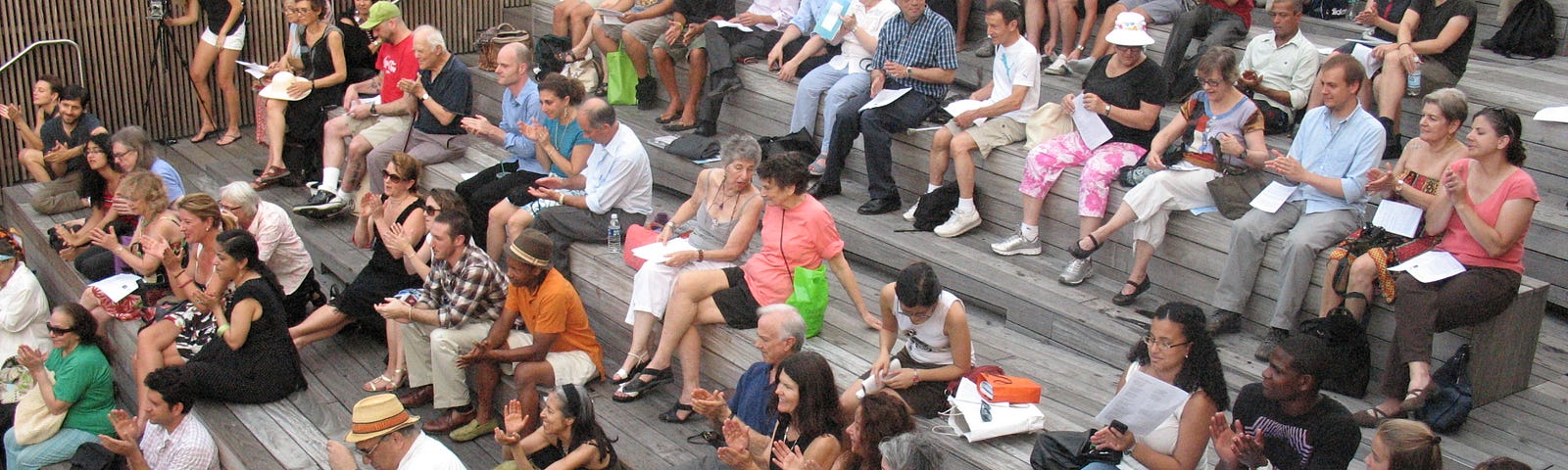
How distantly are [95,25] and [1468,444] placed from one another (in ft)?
30.7

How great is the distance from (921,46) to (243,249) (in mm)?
3629

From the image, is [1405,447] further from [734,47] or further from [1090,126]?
[734,47]

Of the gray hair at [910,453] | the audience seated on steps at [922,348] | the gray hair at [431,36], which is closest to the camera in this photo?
the gray hair at [910,453]

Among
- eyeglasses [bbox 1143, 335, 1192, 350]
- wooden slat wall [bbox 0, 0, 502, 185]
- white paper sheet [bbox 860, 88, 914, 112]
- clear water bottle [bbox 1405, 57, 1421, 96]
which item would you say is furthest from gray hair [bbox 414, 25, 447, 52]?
clear water bottle [bbox 1405, 57, 1421, 96]

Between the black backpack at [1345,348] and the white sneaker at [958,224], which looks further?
the white sneaker at [958,224]

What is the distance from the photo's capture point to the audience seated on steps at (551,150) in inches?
291

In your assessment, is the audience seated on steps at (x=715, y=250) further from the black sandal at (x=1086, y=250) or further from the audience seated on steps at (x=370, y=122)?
the audience seated on steps at (x=370, y=122)

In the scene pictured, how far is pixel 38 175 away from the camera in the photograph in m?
9.38

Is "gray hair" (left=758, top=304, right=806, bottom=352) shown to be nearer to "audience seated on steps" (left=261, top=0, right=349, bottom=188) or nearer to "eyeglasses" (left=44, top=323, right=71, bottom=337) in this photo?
"eyeglasses" (left=44, top=323, right=71, bottom=337)

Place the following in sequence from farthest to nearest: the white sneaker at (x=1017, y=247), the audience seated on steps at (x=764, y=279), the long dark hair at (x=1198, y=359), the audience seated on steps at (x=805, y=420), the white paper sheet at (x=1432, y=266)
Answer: the white sneaker at (x=1017, y=247) < the audience seated on steps at (x=764, y=279) < the white paper sheet at (x=1432, y=266) < the audience seated on steps at (x=805, y=420) < the long dark hair at (x=1198, y=359)

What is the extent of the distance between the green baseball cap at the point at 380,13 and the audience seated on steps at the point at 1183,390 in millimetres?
5749

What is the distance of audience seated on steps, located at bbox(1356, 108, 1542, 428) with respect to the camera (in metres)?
5.24

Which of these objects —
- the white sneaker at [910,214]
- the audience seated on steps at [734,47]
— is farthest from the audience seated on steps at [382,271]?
the white sneaker at [910,214]

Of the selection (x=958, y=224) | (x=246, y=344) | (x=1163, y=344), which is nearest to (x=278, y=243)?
(x=246, y=344)
